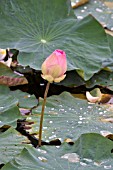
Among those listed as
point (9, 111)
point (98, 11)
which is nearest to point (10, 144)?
point (9, 111)

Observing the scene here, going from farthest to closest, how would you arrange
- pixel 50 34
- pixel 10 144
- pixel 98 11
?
pixel 98 11 → pixel 50 34 → pixel 10 144

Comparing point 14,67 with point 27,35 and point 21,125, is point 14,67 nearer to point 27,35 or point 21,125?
point 27,35

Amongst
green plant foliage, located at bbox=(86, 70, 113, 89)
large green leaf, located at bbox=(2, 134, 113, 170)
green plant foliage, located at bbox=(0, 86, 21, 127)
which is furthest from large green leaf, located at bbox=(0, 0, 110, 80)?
large green leaf, located at bbox=(2, 134, 113, 170)

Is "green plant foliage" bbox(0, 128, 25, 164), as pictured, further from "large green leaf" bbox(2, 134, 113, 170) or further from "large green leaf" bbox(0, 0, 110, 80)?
"large green leaf" bbox(0, 0, 110, 80)

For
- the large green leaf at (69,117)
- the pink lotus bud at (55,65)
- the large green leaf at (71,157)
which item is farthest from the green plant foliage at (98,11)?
the large green leaf at (71,157)

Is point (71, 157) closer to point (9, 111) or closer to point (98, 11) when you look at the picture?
point (9, 111)

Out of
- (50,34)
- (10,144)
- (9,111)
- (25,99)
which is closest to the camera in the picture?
(10,144)

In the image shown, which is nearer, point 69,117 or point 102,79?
point 69,117
